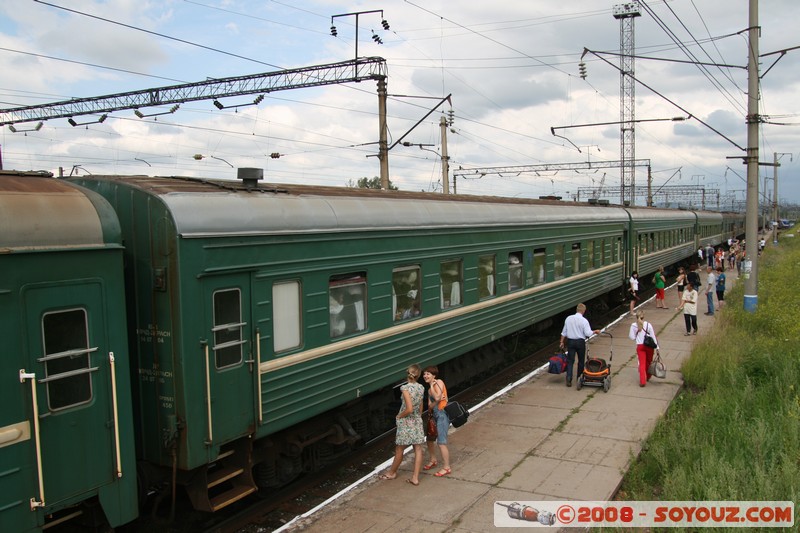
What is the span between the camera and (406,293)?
360 inches

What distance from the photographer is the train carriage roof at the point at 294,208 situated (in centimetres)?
601

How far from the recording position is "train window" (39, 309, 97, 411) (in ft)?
16.1

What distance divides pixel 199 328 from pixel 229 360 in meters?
0.54

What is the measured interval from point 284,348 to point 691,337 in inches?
497

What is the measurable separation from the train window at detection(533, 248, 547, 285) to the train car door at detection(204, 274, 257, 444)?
27.6ft

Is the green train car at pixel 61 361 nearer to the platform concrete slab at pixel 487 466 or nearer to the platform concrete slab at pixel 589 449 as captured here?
the platform concrete slab at pixel 487 466

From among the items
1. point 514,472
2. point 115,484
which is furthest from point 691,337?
point 115,484

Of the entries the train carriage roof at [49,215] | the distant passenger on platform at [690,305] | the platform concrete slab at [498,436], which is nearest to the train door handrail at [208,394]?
the train carriage roof at [49,215]

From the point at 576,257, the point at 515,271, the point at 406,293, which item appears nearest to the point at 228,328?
the point at 406,293

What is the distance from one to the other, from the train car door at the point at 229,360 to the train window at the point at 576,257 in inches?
445

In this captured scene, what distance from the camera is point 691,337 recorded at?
1636cm

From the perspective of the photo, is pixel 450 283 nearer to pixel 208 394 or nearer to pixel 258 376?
pixel 258 376

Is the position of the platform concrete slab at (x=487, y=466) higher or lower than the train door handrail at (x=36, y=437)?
lower

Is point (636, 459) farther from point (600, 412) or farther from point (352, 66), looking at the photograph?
point (352, 66)
